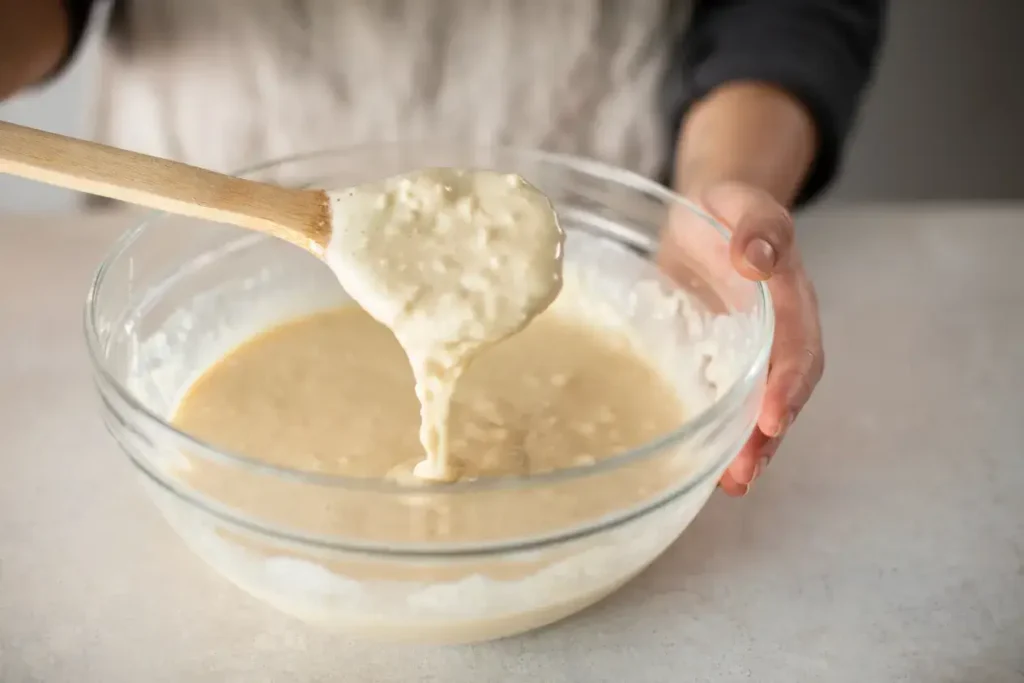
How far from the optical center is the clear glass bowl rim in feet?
2.02

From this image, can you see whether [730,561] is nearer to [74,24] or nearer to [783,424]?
[783,424]

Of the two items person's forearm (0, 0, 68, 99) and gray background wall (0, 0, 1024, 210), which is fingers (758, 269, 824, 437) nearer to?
person's forearm (0, 0, 68, 99)

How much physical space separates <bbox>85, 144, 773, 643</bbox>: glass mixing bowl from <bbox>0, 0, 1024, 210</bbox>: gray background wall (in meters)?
0.99

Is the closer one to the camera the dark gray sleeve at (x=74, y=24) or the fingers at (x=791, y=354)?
the fingers at (x=791, y=354)

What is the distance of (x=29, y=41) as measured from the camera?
115 centimetres

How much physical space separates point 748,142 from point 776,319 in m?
0.32

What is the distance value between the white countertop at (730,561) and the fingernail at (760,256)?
0.67ft

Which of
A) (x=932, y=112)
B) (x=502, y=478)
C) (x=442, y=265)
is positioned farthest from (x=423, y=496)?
(x=932, y=112)

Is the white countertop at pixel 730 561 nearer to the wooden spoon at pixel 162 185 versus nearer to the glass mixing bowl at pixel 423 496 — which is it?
the glass mixing bowl at pixel 423 496

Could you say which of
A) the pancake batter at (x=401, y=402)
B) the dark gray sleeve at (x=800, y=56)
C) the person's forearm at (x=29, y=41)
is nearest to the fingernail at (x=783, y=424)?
the pancake batter at (x=401, y=402)

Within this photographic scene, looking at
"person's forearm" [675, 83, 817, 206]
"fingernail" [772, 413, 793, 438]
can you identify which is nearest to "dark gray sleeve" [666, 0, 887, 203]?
"person's forearm" [675, 83, 817, 206]

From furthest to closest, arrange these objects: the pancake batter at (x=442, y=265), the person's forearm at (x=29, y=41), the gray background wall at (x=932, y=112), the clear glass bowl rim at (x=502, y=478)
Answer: the gray background wall at (x=932, y=112) < the person's forearm at (x=29, y=41) < the pancake batter at (x=442, y=265) < the clear glass bowl rim at (x=502, y=478)

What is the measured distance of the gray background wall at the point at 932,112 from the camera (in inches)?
70.7

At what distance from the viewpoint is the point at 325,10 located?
3.89 ft
